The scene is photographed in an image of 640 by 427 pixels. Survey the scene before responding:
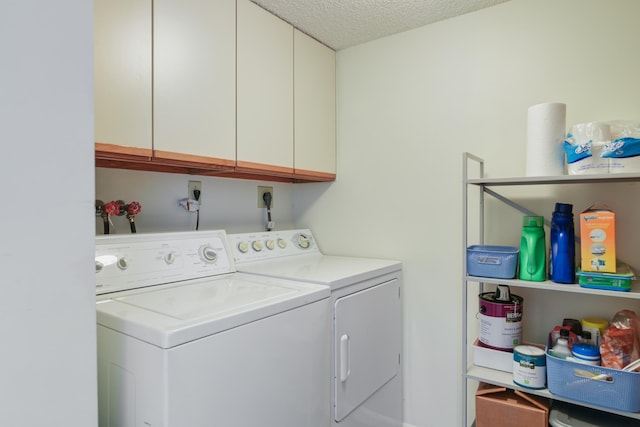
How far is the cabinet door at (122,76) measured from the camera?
1208 millimetres

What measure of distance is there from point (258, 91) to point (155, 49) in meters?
0.53

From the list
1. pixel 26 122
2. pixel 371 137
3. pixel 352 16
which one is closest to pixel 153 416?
pixel 26 122

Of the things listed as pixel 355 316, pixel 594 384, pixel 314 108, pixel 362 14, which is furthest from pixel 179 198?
pixel 594 384

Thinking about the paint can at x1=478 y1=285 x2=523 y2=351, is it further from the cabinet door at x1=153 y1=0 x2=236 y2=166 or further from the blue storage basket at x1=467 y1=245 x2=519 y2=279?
the cabinet door at x1=153 y1=0 x2=236 y2=166

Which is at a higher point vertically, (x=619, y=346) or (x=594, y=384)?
(x=619, y=346)

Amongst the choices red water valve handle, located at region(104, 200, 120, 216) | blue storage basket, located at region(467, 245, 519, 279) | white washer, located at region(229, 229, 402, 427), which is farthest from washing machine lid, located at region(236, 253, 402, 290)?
red water valve handle, located at region(104, 200, 120, 216)

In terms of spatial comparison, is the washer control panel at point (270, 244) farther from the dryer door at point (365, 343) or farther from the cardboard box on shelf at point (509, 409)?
the cardboard box on shelf at point (509, 409)

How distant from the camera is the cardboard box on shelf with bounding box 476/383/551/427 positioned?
1.42 metres

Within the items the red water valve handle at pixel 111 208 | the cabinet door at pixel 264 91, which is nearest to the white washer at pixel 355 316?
the cabinet door at pixel 264 91

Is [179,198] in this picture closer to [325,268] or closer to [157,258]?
[157,258]

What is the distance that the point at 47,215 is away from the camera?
725 millimetres

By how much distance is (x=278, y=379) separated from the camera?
46.4 inches

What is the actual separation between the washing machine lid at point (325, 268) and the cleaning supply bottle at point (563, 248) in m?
0.75

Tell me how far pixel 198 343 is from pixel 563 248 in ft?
4.41
